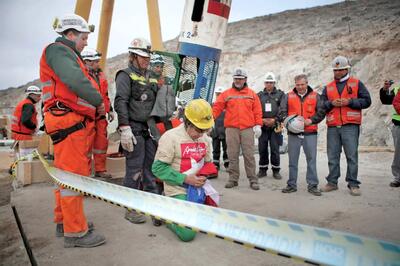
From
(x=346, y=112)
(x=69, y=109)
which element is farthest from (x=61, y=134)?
(x=346, y=112)

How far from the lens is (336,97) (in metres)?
4.71

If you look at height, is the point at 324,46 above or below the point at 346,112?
above

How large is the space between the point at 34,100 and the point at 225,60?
54.4 ft

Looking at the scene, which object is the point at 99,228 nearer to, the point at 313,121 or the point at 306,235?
the point at 306,235

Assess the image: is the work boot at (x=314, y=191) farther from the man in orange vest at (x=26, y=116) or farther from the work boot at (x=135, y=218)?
the man in orange vest at (x=26, y=116)

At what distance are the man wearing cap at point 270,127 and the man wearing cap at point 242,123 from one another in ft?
2.93

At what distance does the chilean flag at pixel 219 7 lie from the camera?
525cm

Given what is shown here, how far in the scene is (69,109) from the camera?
8.88ft

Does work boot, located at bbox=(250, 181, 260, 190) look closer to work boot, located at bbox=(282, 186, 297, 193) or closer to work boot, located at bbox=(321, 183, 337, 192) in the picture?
work boot, located at bbox=(282, 186, 297, 193)

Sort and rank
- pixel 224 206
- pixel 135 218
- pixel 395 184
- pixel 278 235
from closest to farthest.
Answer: pixel 278 235 → pixel 135 218 → pixel 224 206 → pixel 395 184

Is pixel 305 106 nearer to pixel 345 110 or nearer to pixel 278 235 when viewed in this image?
pixel 345 110

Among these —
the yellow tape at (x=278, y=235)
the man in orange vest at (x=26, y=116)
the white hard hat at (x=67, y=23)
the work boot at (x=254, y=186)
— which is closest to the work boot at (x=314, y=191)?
the work boot at (x=254, y=186)

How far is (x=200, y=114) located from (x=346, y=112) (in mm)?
2806

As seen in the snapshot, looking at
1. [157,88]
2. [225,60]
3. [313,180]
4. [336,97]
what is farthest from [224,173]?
[225,60]
